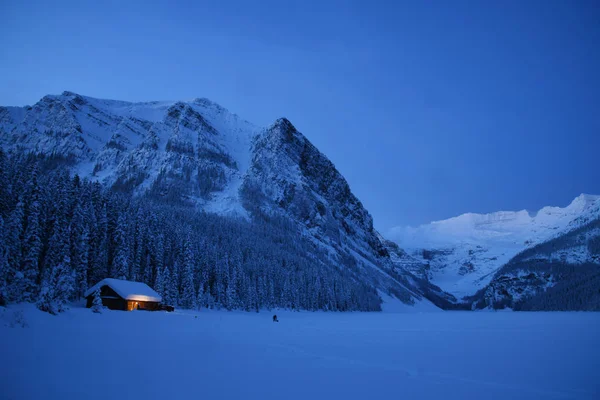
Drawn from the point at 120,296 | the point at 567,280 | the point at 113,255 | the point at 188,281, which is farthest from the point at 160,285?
the point at 567,280

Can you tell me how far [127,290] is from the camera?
44781 millimetres

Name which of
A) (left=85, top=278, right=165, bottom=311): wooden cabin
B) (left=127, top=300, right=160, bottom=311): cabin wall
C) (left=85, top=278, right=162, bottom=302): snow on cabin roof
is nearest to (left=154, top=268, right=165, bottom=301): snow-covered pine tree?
(left=127, top=300, right=160, bottom=311): cabin wall

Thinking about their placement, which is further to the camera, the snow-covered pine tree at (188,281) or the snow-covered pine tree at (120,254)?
the snow-covered pine tree at (188,281)

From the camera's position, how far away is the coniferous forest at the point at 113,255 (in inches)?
1319

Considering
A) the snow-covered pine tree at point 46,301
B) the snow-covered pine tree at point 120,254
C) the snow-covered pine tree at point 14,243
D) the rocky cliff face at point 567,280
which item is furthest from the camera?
the rocky cliff face at point 567,280

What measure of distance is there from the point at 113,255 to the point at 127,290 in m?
10.7

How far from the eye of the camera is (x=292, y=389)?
11039mm

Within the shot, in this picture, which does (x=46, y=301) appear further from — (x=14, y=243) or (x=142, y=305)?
(x=142, y=305)

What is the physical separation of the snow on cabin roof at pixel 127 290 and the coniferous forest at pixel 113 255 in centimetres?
238

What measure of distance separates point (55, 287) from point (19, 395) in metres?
23.9

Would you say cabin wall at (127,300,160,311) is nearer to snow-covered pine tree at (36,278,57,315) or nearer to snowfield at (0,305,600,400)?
snow-covered pine tree at (36,278,57,315)

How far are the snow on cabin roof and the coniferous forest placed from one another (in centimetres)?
238

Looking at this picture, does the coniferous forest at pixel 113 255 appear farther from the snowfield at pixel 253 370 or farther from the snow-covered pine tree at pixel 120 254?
the snowfield at pixel 253 370

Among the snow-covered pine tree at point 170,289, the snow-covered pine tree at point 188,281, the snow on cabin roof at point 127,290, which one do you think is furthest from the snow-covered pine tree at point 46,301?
the snow-covered pine tree at point 188,281
